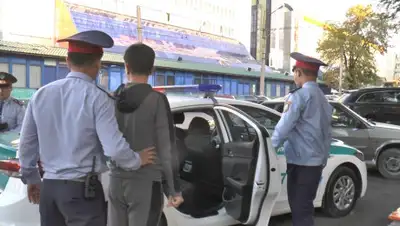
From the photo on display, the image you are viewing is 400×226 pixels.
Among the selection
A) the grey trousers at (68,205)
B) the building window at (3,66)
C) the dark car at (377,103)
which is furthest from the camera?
the building window at (3,66)

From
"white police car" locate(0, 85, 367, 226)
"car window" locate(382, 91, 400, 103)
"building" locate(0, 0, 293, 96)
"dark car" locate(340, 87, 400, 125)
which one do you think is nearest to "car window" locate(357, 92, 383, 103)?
"dark car" locate(340, 87, 400, 125)

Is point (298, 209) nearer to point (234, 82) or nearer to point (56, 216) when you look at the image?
point (56, 216)

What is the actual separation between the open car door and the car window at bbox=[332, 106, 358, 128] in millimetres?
4693

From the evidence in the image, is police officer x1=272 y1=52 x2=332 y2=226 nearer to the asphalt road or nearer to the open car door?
the open car door

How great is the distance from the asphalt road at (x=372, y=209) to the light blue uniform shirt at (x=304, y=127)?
6.03 ft

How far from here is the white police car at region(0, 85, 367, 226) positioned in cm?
396

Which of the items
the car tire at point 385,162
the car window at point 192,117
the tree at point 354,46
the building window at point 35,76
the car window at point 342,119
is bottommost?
the car tire at point 385,162

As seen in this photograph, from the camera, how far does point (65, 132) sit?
8.06 ft

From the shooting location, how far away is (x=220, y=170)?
4.61m

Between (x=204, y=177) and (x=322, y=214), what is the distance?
1964 mm

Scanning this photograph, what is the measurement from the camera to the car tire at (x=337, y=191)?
5.65 m

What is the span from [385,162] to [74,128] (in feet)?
25.0

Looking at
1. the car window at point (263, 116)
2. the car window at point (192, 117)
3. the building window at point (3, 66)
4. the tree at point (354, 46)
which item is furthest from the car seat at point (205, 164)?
the tree at point (354, 46)

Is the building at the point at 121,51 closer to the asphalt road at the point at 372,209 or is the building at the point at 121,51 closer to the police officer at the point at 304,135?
the asphalt road at the point at 372,209
